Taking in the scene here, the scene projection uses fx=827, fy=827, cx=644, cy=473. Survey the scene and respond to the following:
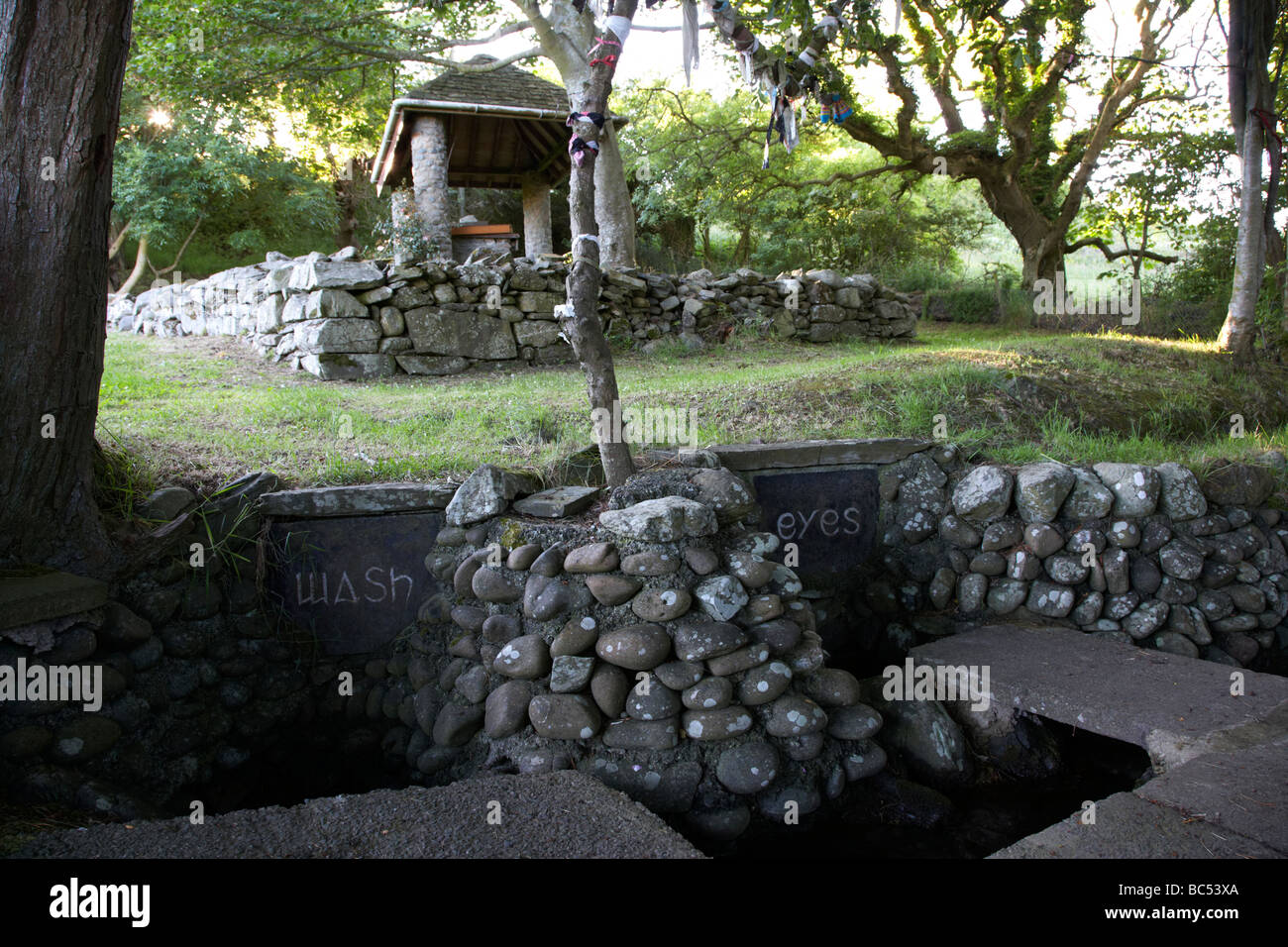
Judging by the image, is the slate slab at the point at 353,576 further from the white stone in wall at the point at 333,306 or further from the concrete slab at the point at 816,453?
the white stone in wall at the point at 333,306

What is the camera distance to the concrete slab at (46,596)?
2982mm

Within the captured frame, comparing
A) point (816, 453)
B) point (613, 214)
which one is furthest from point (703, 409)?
point (613, 214)

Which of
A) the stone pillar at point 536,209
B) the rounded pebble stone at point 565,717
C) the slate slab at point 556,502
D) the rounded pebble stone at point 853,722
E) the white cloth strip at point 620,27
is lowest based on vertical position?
the rounded pebble stone at point 853,722

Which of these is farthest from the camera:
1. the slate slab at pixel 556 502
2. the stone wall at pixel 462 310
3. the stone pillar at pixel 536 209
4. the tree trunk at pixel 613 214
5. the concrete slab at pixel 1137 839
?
the stone pillar at pixel 536 209

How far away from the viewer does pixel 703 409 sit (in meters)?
5.67

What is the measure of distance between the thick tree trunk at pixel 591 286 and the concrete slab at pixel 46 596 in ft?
7.14

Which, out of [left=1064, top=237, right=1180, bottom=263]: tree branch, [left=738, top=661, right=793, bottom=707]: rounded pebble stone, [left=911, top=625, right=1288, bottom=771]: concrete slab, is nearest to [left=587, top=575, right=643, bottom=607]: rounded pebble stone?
[left=738, top=661, right=793, bottom=707]: rounded pebble stone

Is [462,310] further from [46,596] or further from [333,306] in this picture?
[46,596]

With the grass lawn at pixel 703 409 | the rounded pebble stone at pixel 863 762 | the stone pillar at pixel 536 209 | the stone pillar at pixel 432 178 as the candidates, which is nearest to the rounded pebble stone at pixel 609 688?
the rounded pebble stone at pixel 863 762

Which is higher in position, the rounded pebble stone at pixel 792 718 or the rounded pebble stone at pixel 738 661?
the rounded pebble stone at pixel 738 661

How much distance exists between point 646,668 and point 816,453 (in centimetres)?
193

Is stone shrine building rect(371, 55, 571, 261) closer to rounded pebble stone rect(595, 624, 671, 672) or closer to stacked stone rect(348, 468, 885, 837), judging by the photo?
stacked stone rect(348, 468, 885, 837)

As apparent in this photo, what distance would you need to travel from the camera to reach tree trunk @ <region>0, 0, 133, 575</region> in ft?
9.78
